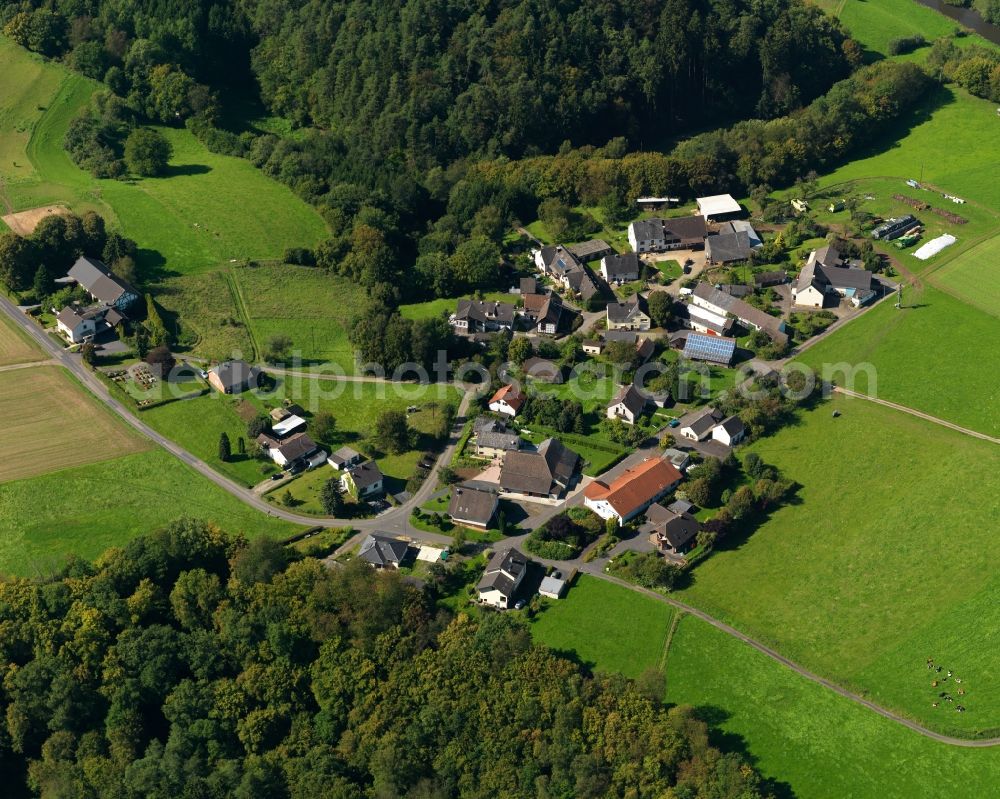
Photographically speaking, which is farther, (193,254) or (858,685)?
(193,254)

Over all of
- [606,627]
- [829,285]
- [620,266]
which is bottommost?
[606,627]

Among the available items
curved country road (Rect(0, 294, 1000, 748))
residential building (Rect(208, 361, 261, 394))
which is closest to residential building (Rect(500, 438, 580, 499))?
curved country road (Rect(0, 294, 1000, 748))

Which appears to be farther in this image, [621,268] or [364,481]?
[621,268]

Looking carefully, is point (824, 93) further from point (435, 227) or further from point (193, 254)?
point (193, 254)

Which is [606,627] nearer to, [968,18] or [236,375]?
[236,375]

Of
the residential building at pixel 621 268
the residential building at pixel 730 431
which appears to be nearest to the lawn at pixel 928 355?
the residential building at pixel 730 431

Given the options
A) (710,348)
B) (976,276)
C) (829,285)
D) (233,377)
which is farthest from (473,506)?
(976,276)

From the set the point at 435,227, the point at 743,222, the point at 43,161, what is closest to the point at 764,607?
the point at 743,222
